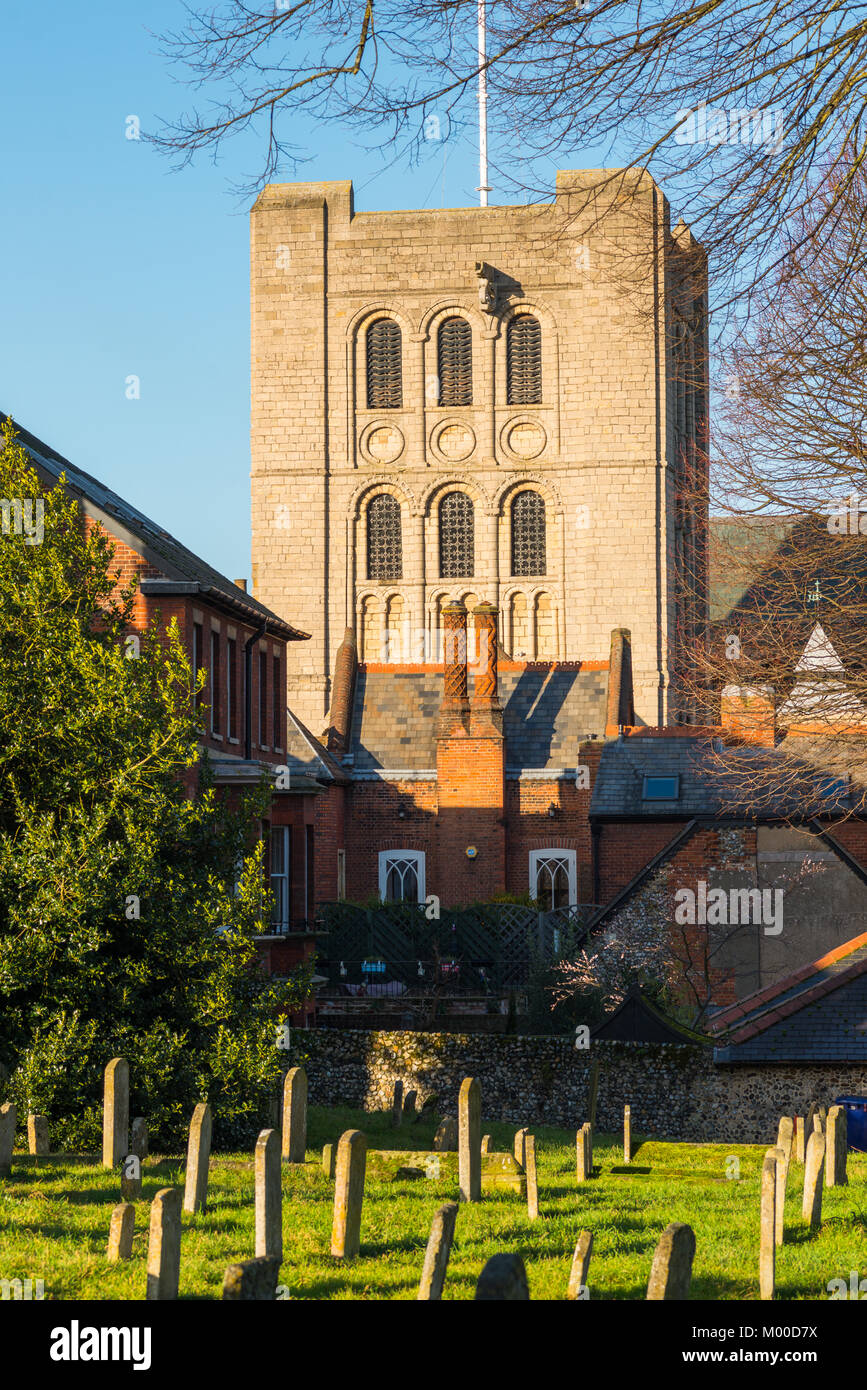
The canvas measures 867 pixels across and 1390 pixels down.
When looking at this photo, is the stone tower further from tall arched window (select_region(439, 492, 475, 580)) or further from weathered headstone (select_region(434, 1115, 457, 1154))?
weathered headstone (select_region(434, 1115, 457, 1154))

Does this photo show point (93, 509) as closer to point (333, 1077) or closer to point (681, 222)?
point (333, 1077)

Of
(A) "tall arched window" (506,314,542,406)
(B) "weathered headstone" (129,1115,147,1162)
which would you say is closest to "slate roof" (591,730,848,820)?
(B) "weathered headstone" (129,1115,147,1162)

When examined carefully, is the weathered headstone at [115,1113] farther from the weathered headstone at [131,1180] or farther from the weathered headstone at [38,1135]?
the weathered headstone at [131,1180]

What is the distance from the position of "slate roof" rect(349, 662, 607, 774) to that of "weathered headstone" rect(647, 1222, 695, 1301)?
108 ft

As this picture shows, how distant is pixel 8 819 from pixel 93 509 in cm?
917

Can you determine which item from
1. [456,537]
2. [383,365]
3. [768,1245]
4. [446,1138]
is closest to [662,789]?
[446,1138]

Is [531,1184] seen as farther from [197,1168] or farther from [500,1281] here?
[500,1281]

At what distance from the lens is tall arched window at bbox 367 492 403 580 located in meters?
66.1

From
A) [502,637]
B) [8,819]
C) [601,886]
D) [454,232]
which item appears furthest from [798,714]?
[454,232]

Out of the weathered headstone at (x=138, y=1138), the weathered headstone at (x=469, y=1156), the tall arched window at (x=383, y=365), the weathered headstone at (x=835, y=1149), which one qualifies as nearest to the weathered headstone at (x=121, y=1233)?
the weathered headstone at (x=469, y=1156)

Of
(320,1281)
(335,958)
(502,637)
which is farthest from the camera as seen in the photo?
(502,637)

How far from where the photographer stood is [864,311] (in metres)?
14.6

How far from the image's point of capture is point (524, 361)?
66438 millimetres
